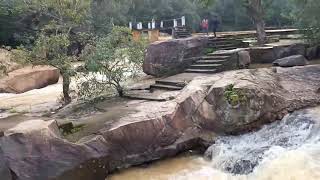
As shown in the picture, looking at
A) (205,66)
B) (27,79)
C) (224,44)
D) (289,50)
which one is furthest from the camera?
(27,79)

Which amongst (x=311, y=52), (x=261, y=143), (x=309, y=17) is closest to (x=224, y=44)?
Result: (x=309, y=17)

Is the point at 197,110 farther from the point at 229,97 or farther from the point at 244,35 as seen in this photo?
the point at 244,35

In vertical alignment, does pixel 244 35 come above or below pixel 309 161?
above

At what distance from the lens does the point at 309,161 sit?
26.4 feet

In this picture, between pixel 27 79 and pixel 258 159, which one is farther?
pixel 27 79

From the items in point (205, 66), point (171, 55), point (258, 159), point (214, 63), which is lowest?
point (258, 159)

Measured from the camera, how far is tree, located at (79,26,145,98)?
1180 cm

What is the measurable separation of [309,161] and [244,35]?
14.9m

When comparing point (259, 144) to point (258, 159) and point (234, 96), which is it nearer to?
point (258, 159)

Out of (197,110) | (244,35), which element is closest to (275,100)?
(197,110)

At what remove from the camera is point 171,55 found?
1565 centimetres

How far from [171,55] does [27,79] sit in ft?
24.0

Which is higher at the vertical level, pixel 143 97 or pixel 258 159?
pixel 143 97

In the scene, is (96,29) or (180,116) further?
(96,29)
